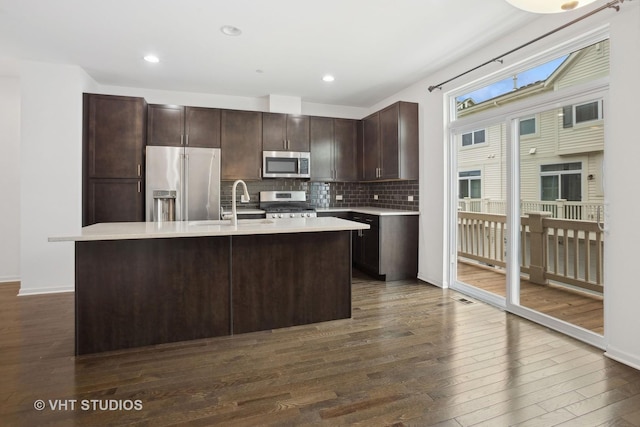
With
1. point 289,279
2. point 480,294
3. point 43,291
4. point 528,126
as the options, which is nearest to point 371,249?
point 480,294

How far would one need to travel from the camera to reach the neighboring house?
2.56m

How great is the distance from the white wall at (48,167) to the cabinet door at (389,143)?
3.89 meters

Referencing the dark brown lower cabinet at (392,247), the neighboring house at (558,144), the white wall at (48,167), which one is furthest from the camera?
the dark brown lower cabinet at (392,247)

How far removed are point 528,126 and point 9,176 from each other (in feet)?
20.7

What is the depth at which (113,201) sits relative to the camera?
4.17 meters

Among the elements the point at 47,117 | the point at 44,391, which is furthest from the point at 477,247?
the point at 47,117

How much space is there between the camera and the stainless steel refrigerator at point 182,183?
168 inches

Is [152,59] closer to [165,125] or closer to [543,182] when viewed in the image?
[165,125]

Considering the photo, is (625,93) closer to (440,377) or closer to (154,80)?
(440,377)

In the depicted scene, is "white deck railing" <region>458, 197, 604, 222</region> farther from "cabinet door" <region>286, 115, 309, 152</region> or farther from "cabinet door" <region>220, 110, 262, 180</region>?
"cabinet door" <region>220, 110, 262, 180</region>

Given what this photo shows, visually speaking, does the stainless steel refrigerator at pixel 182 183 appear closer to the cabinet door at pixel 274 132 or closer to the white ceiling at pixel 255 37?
the cabinet door at pixel 274 132

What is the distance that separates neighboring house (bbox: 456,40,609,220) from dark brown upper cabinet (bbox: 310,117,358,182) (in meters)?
2.17

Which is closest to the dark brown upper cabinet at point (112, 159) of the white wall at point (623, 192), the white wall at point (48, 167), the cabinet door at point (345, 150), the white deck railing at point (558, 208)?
the white wall at point (48, 167)

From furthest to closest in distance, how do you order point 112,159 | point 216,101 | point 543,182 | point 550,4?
point 216,101
point 112,159
point 543,182
point 550,4
